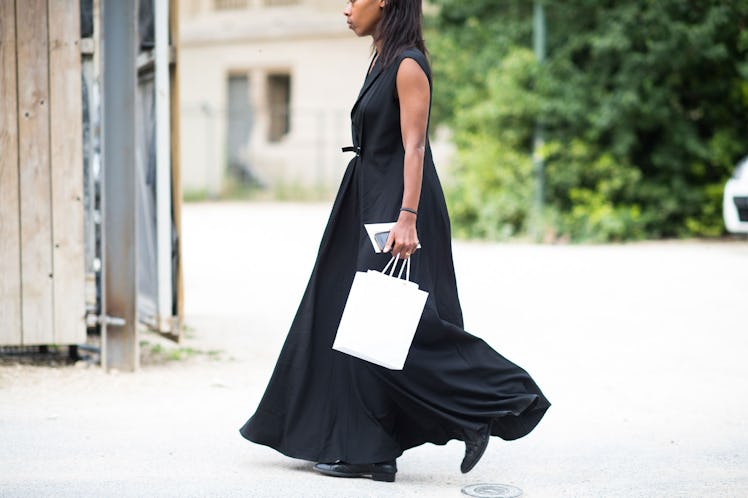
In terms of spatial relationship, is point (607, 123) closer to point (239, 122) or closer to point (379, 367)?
point (379, 367)

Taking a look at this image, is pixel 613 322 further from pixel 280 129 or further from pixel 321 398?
pixel 280 129

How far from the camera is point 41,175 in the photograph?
6.02 metres

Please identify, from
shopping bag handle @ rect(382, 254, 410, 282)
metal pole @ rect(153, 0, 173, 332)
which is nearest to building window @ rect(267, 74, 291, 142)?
metal pole @ rect(153, 0, 173, 332)

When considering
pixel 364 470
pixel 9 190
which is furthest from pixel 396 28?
pixel 9 190

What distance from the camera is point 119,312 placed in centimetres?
609

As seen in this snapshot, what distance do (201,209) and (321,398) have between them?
18239mm

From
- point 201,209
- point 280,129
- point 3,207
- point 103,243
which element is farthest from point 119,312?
→ point 280,129

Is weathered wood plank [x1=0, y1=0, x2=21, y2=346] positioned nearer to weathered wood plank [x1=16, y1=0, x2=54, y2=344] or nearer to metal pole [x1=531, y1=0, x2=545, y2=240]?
weathered wood plank [x1=16, y1=0, x2=54, y2=344]

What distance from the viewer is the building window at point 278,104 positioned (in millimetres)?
28578

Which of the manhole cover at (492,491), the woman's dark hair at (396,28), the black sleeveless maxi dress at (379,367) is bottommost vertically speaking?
the manhole cover at (492,491)

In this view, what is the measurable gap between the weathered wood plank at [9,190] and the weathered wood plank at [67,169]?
20 cm

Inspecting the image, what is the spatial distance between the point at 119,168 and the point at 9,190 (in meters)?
0.61

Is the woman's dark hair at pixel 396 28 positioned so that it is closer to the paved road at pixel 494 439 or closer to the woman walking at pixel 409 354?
the woman walking at pixel 409 354

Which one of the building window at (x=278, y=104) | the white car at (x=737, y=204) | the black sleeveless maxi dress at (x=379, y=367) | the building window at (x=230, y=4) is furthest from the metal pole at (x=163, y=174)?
the building window at (x=230, y=4)
